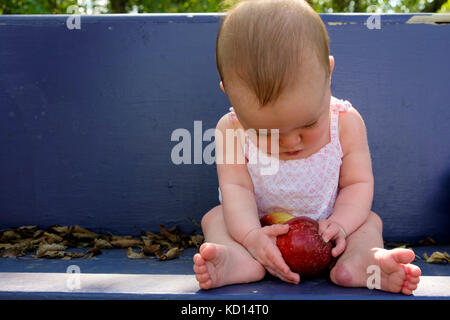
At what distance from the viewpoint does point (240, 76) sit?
4.62 ft

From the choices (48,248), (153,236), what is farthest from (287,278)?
(48,248)

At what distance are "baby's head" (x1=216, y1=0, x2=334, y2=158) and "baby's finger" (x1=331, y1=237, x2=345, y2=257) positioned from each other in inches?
15.3

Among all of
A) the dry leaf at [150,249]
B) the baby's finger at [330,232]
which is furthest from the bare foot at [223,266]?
the dry leaf at [150,249]

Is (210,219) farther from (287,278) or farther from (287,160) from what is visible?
(287,278)

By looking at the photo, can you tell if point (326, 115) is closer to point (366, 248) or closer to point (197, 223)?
point (366, 248)

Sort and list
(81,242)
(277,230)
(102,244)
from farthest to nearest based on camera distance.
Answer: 1. (81,242)
2. (102,244)
3. (277,230)

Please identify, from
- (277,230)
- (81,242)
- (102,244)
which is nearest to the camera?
(277,230)

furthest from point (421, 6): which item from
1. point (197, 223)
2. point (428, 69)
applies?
point (197, 223)

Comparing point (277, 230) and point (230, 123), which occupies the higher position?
point (230, 123)

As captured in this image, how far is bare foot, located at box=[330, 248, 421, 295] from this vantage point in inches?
52.4

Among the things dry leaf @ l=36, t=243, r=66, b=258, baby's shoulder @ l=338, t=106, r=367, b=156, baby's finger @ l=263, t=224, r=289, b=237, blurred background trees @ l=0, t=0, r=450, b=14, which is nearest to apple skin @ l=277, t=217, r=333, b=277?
baby's finger @ l=263, t=224, r=289, b=237

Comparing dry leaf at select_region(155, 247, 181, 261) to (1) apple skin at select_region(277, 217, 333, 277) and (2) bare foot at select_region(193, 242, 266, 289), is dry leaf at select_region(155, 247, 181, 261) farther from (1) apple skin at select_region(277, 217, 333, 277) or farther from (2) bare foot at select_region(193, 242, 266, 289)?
(1) apple skin at select_region(277, 217, 333, 277)

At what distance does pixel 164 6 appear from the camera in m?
7.77

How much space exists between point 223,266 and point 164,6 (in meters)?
6.94
